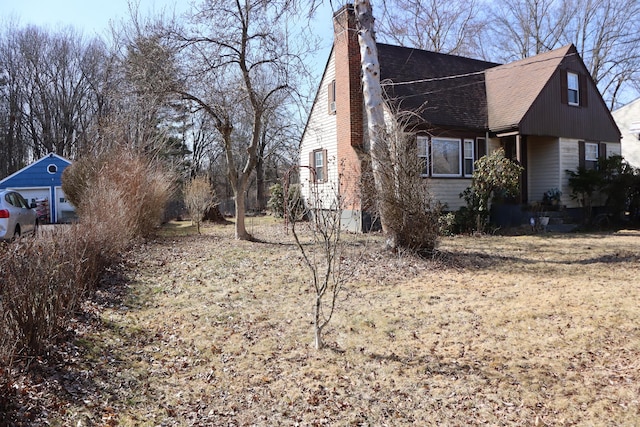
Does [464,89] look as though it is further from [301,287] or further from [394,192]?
[301,287]

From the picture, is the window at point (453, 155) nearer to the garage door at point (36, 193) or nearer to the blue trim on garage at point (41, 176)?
the blue trim on garage at point (41, 176)

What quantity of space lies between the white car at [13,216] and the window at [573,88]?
60.9 ft

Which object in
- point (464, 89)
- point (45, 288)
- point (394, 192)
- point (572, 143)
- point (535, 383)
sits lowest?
point (535, 383)

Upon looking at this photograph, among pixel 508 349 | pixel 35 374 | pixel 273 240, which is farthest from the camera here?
pixel 273 240

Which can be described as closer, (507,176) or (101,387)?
(101,387)

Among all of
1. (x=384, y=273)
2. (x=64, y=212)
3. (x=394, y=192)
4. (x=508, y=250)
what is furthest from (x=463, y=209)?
(x=64, y=212)

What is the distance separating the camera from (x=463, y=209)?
14.7 m

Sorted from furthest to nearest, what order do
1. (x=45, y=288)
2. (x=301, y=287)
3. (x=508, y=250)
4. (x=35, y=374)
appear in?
(x=508, y=250), (x=301, y=287), (x=45, y=288), (x=35, y=374)

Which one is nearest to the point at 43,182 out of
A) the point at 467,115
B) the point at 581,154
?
the point at 467,115

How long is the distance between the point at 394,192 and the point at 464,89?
10.4 m

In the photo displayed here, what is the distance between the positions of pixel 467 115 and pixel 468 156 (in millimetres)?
1502

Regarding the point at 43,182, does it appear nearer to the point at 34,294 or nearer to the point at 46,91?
the point at 46,91

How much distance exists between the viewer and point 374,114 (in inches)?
373

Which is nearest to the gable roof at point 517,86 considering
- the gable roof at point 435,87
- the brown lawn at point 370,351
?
the gable roof at point 435,87
